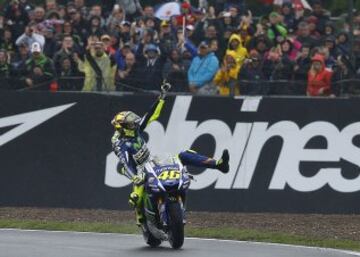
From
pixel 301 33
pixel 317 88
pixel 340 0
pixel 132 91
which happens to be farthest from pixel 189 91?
pixel 340 0

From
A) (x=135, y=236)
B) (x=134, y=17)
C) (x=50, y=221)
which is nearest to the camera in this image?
(x=135, y=236)

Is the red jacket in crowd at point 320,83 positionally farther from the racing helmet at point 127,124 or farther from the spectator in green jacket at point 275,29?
the racing helmet at point 127,124

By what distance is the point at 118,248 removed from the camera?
12812mm

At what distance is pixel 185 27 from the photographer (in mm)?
20234

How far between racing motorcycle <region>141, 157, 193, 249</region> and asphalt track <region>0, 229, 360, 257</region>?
0.17m

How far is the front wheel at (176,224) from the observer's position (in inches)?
487

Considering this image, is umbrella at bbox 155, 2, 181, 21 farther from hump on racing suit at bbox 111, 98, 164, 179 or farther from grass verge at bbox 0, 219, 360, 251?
hump on racing suit at bbox 111, 98, 164, 179

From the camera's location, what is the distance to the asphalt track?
12.1 meters

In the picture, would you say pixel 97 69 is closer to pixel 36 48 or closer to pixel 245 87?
pixel 36 48

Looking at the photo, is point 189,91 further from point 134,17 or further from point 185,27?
point 134,17

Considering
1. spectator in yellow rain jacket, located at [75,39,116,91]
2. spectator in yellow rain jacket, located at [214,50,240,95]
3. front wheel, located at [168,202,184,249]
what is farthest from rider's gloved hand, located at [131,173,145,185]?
spectator in yellow rain jacket, located at [75,39,116,91]

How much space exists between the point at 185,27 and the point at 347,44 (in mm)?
3016

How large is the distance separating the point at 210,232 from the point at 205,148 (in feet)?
7.86

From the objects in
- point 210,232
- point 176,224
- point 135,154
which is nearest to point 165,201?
point 176,224
